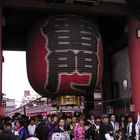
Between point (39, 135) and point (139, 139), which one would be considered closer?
point (39, 135)

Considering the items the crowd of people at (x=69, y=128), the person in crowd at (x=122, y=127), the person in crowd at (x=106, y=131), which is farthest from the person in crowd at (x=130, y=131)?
the person in crowd at (x=106, y=131)

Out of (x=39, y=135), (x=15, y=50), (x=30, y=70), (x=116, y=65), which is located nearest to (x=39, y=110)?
(x=15, y=50)

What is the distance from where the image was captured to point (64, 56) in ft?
36.6

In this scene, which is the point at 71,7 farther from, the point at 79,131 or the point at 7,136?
the point at 7,136

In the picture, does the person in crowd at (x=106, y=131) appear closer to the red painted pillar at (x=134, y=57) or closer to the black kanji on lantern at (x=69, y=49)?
the black kanji on lantern at (x=69, y=49)

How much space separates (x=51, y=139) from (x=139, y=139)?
4.27 m

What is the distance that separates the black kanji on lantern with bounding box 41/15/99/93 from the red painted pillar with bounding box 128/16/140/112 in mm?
1387

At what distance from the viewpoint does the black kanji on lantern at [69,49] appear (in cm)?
1116

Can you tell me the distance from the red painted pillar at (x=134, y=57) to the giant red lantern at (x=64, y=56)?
1211mm

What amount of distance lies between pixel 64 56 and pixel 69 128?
Result: 7.95ft

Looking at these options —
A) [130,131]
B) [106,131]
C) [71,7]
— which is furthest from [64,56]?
[106,131]

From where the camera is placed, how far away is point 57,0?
454 inches

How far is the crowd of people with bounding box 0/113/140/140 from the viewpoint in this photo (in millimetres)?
7930

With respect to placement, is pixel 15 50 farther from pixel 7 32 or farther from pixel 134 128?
pixel 134 128
